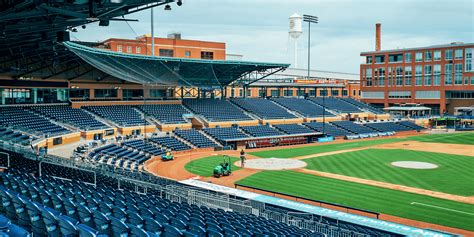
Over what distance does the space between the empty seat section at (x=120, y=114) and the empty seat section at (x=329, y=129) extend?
30.9m

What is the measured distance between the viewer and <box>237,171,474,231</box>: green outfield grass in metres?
26.2

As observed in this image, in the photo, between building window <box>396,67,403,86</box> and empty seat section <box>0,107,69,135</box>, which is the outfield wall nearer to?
empty seat section <box>0,107,69,135</box>

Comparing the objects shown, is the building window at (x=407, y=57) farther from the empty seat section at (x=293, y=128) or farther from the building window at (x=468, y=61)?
the empty seat section at (x=293, y=128)

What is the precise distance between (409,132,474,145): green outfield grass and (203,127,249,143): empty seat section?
31.0 m

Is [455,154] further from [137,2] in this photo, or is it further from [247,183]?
[137,2]

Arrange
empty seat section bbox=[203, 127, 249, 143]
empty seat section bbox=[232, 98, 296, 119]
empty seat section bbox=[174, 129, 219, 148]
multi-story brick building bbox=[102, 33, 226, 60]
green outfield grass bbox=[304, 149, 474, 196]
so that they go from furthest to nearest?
empty seat section bbox=[232, 98, 296, 119], multi-story brick building bbox=[102, 33, 226, 60], empty seat section bbox=[203, 127, 249, 143], empty seat section bbox=[174, 129, 219, 148], green outfield grass bbox=[304, 149, 474, 196]

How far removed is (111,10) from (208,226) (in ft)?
43.0

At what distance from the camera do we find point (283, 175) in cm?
3928

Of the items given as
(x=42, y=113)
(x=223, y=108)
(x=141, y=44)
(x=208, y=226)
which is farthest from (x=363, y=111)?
(x=208, y=226)

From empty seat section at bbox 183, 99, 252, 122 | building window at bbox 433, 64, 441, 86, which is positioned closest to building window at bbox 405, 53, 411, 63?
building window at bbox 433, 64, 441, 86

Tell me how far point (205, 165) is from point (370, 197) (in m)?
19.5

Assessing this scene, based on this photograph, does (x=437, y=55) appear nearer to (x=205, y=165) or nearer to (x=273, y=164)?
(x=273, y=164)

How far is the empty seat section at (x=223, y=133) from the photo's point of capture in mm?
60281

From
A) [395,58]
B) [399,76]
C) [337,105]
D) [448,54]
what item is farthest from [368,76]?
[337,105]
